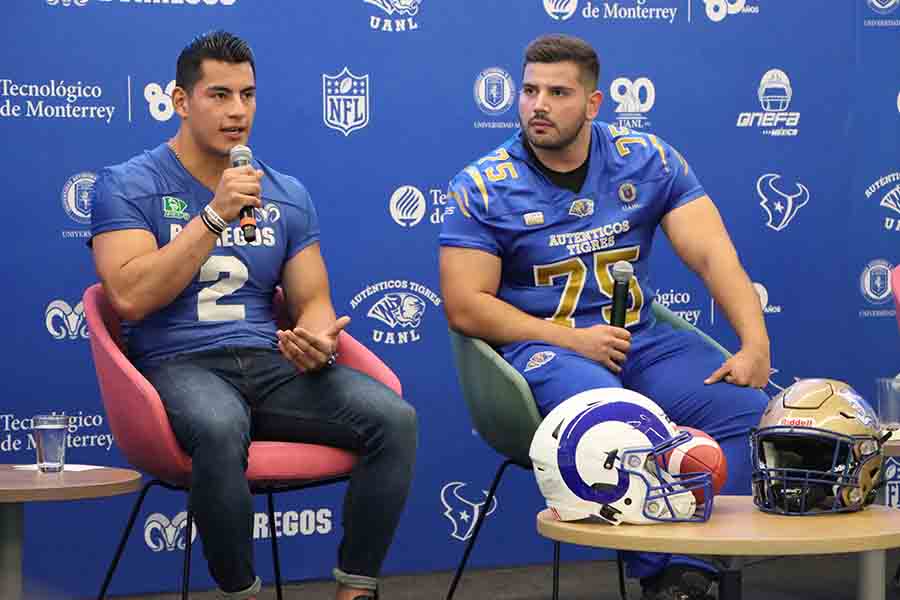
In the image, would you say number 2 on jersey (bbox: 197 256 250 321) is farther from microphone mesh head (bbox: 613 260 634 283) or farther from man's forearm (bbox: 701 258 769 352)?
man's forearm (bbox: 701 258 769 352)

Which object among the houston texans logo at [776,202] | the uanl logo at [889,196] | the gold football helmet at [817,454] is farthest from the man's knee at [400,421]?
the uanl logo at [889,196]

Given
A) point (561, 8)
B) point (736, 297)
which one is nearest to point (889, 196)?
point (561, 8)

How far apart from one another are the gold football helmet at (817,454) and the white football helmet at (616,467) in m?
0.14

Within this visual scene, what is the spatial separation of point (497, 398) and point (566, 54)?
3.32 feet

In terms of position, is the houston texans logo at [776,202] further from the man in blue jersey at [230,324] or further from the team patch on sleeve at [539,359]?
the man in blue jersey at [230,324]

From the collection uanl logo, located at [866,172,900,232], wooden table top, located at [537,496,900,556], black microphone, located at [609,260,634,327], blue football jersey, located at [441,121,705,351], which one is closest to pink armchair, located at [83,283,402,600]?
blue football jersey, located at [441,121,705,351]

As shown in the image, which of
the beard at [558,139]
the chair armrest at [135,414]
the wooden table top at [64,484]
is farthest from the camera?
the beard at [558,139]

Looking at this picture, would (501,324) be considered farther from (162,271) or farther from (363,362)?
(162,271)

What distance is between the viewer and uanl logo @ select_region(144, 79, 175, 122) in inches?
169

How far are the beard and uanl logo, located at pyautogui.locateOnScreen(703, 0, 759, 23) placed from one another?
4.21 feet

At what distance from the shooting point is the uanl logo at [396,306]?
455 cm

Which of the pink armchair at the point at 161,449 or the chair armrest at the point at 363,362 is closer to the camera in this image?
the pink armchair at the point at 161,449

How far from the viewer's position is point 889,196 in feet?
16.6

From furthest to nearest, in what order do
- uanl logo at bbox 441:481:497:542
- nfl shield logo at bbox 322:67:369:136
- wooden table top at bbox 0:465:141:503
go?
uanl logo at bbox 441:481:497:542, nfl shield logo at bbox 322:67:369:136, wooden table top at bbox 0:465:141:503
